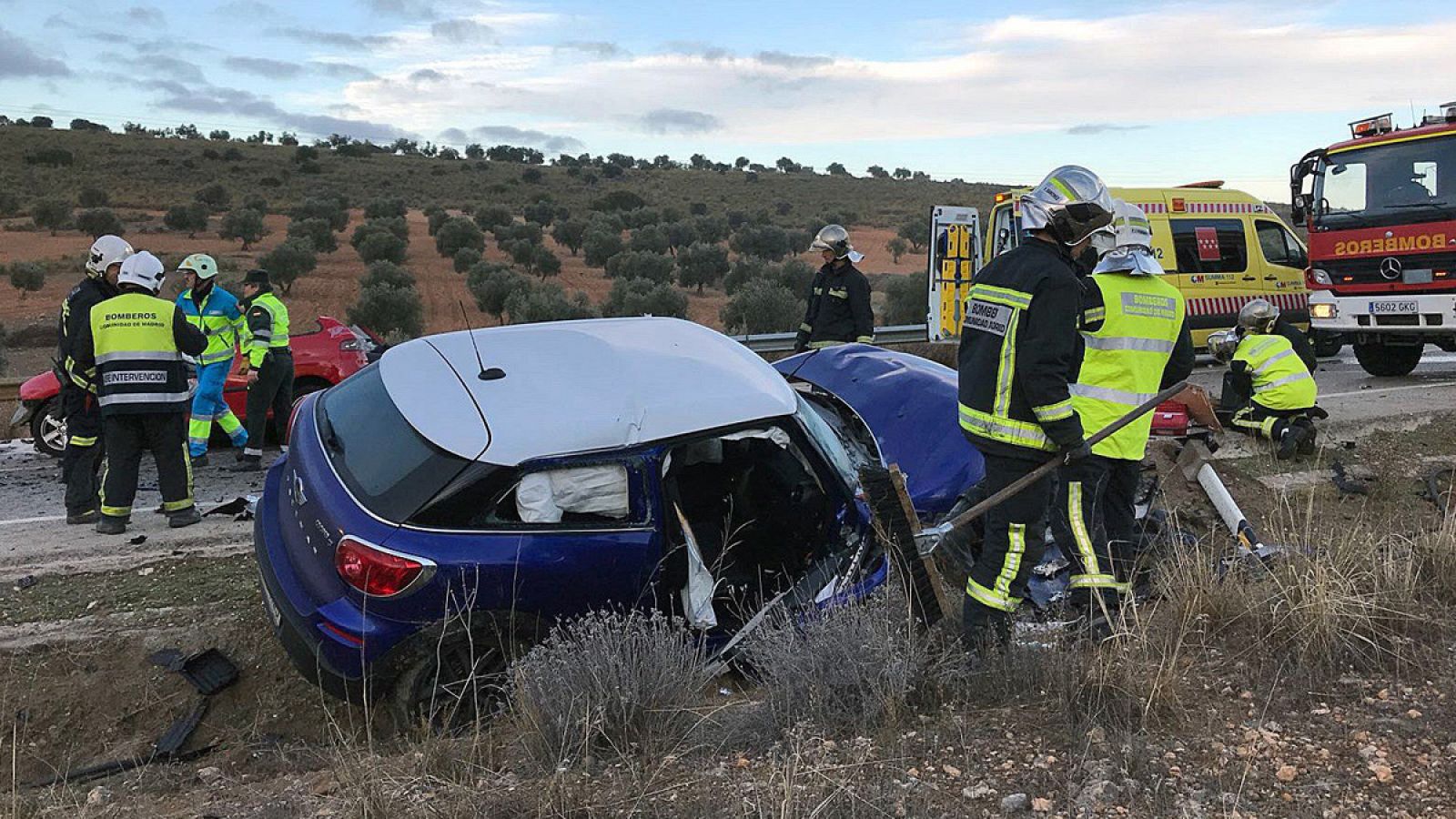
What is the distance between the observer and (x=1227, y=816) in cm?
269

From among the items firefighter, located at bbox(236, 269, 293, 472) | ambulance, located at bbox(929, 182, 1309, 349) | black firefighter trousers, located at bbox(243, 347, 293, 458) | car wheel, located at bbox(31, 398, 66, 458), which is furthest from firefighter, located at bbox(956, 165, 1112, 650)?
ambulance, located at bbox(929, 182, 1309, 349)

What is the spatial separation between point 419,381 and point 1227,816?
307 cm

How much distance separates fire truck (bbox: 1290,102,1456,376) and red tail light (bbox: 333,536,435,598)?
10980 mm

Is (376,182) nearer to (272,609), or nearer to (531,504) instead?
(272,609)

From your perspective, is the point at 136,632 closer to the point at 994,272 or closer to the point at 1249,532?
the point at 994,272

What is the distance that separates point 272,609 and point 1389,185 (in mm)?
11481

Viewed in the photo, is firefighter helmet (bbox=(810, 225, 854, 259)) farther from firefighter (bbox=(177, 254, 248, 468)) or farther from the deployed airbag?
the deployed airbag

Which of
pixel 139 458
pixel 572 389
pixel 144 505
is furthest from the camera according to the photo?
pixel 144 505

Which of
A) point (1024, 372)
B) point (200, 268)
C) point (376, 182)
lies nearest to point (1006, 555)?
point (1024, 372)

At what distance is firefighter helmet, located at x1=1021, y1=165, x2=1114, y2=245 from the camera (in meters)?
3.80

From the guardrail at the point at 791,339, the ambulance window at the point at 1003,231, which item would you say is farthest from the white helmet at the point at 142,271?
the ambulance window at the point at 1003,231

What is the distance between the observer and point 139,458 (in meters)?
6.34

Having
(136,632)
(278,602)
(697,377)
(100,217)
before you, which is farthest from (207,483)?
(100,217)

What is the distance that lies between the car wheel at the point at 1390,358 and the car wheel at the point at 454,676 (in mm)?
11787
